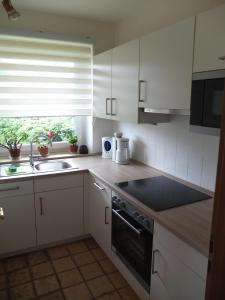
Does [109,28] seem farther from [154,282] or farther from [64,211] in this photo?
[154,282]

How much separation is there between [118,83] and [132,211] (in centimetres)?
120

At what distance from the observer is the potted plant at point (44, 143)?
293 cm

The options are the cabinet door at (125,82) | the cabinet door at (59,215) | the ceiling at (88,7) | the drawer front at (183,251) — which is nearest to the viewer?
the drawer front at (183,251)

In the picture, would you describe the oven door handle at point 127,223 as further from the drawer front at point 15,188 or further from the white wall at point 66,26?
the white wall at point 66,26

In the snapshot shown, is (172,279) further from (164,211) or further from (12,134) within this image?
(12,134)

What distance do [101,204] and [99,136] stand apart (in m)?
1.03

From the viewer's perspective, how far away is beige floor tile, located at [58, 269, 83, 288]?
211cm

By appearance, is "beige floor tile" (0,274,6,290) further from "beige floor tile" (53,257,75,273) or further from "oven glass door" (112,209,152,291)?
"oven glass door" (112,209,152,291)

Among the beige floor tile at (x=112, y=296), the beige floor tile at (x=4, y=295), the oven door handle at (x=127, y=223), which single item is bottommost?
the beige floor tile at (x=4, y=295)

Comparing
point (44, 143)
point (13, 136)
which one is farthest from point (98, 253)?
point (13, 136)

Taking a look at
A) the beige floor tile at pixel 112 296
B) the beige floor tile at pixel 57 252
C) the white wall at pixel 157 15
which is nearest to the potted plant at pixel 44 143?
the beige floor tile at pixel 57 252

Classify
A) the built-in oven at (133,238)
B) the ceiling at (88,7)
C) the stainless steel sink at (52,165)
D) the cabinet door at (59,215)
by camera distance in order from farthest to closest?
the stainless steel sink at (52,165), the cabinet door at (59,215), the ceiling at (88,7), the built-in oven at (133,238)

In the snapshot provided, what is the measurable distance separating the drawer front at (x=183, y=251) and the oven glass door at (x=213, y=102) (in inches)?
26.0

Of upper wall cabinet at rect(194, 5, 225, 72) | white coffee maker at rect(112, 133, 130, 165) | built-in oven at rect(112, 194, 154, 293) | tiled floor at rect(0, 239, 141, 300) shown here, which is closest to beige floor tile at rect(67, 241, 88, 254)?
tiled floor at rect(0, 239, 141, 300)
